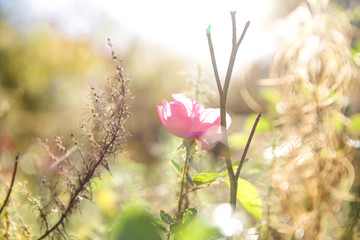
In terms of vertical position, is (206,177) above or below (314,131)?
below

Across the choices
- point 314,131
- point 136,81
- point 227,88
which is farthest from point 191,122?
point 136,81

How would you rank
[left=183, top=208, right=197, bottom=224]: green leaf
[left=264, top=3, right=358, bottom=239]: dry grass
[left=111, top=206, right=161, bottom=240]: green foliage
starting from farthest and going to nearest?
1. [left=264, top=3, right=358, bottom=239]: dry grass
2. [left=183, top=208, right=197, bottom=224]: green leaf
3. [left=111, top=206, right=161, bottom=240]: green foliage

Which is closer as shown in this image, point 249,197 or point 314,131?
point 249,197

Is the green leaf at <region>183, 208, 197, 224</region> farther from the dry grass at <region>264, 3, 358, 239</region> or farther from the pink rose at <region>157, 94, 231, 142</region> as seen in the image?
the dry grass at <region>264, 3, 358, 239</region>

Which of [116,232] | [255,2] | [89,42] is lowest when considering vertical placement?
[116,232]

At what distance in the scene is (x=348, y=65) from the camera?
23.9 inches

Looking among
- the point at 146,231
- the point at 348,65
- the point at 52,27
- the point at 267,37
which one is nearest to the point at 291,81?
the point at 348,65

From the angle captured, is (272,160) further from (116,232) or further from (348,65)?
(116,232)

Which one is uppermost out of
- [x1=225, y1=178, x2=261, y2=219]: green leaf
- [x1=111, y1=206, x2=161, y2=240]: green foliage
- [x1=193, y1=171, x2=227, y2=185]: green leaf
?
[x1=225, y1=178, x2=261, y2=219]: green leaf

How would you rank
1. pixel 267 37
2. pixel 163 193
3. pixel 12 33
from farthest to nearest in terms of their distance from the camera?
1. pixel 12 33
2. pixel 267 37
3. pixel 163 193

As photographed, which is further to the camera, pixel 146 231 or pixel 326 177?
pixel 326 177

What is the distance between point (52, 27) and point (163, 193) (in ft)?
7.63

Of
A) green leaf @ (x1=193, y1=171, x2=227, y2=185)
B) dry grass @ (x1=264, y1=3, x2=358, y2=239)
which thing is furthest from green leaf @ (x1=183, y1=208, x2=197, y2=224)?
dry grass @ (x1=264, y1=3, x2=358, y2=239)

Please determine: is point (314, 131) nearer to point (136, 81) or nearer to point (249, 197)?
point (249, 197)
